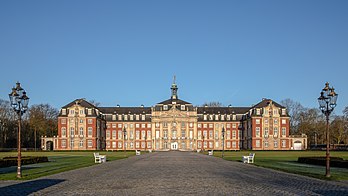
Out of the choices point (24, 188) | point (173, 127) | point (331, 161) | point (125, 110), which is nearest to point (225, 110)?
point (173, 127)

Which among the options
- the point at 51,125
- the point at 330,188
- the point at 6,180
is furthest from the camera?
the point at 51,125

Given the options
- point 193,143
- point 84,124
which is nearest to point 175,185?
point 84,124

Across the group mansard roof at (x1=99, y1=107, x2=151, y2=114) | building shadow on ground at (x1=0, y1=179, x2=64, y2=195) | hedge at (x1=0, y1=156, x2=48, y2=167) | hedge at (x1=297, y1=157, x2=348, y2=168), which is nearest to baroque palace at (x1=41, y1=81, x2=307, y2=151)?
mansard roof at (x1=99, y1=107, x2=151, y2=114)

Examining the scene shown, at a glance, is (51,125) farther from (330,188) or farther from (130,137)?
(330,188)

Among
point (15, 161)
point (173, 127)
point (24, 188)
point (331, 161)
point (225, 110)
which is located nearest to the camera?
point (24, 188)

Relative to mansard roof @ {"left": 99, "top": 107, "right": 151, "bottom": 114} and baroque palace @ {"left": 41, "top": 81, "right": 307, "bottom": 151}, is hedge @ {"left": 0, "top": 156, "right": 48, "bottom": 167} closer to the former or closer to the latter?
baroque palace @ {"left": 41, "top": 81, "right": 307, "bottom": 151}

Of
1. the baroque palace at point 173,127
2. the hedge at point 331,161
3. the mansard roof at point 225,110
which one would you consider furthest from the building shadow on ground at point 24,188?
the mansard roof at point 225,110

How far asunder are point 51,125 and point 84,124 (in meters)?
14.6

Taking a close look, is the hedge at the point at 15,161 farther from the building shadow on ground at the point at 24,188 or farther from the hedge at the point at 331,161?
the hedge at the point at 331,161

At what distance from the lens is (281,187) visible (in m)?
17.3

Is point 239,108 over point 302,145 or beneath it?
over

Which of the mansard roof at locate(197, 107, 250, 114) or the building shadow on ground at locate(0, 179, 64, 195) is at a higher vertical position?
the mansard roof at locate(197, 107, 250, 114)

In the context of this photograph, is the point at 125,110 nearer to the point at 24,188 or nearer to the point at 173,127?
the point at 173,127

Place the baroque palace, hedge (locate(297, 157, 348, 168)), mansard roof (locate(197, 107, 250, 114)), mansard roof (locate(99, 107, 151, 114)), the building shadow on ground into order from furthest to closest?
mansard roof (locate(99, 107, 151, 114))
mansard roof (locate(197, 107, 250, 114))
the baroque palace
hedge (locate(297, 157, 348, 168))
the building shadow on ground
